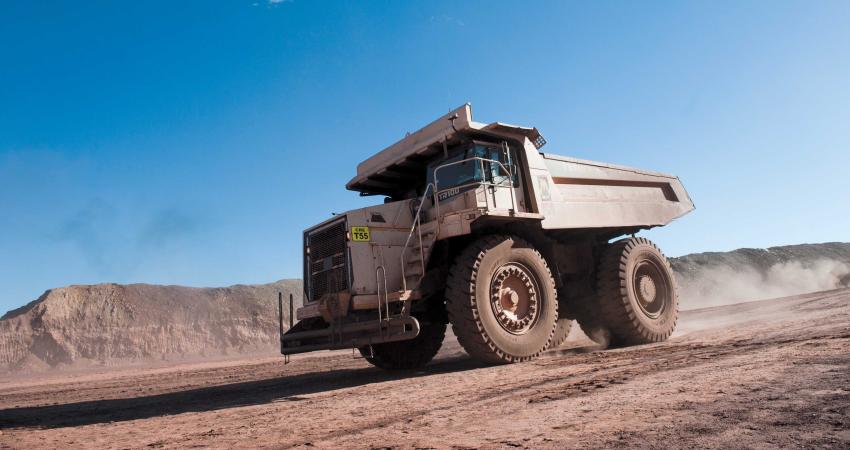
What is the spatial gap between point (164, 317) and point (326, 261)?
1307 inches

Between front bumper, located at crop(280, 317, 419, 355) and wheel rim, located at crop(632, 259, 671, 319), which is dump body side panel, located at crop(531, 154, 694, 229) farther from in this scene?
front bumper, located at crop(280, 317, 419, 355)

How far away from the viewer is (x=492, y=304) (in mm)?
7062

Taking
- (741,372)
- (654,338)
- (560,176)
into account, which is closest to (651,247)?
(654,338)

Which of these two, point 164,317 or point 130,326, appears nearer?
point 130,326

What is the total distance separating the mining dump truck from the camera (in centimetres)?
695

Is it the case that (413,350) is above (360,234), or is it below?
below

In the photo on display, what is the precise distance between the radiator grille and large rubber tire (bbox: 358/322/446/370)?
176cm

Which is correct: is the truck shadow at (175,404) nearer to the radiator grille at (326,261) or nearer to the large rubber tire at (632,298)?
the radiator grille at (326,261)

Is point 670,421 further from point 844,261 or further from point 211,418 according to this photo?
point 844,261

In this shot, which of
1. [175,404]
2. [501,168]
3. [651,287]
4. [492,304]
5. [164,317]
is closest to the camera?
[175,404]

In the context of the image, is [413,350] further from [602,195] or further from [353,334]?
[602,195]

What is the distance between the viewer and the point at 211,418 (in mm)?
5121

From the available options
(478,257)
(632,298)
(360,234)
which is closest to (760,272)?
(632,298)

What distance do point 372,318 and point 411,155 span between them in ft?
8.92
